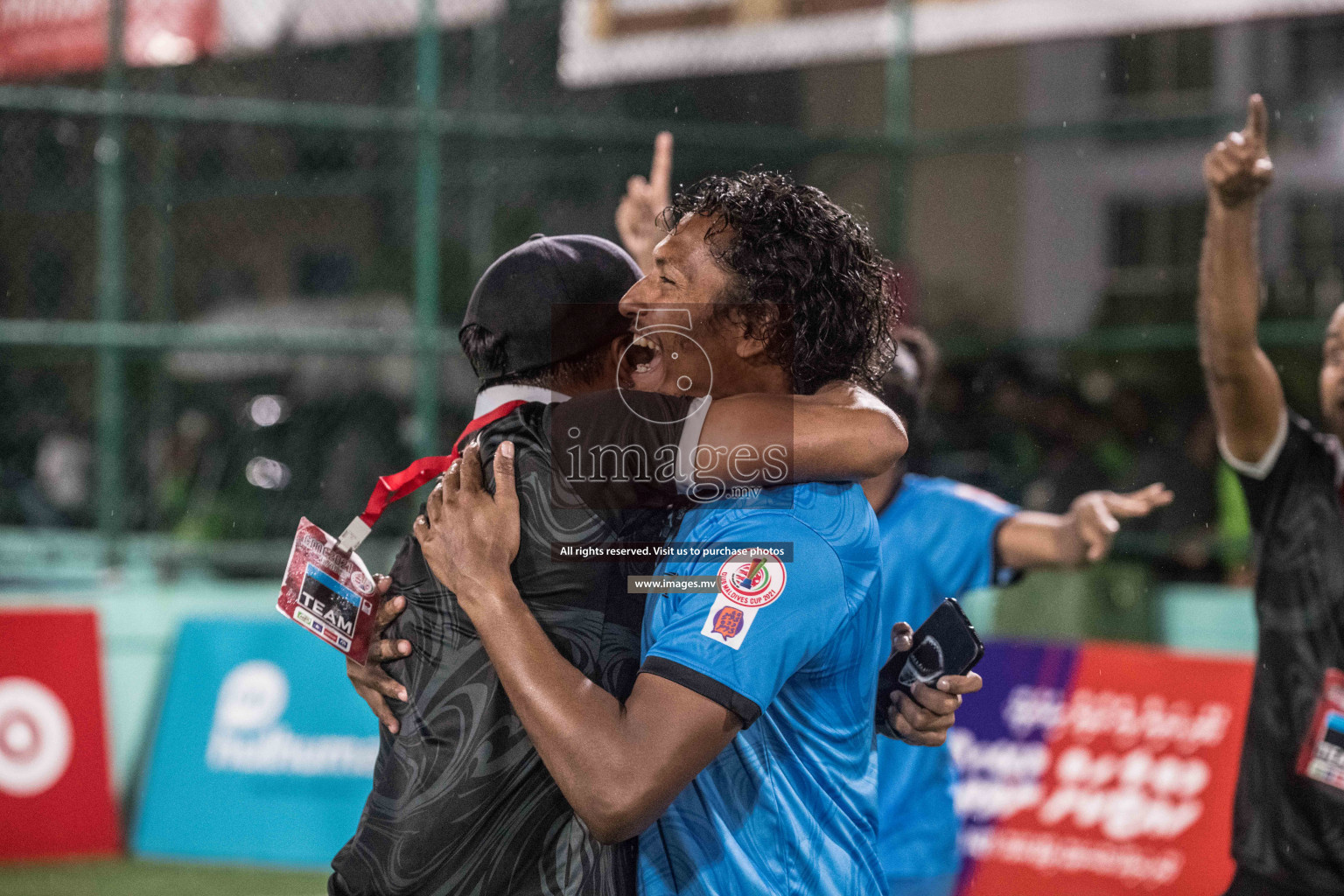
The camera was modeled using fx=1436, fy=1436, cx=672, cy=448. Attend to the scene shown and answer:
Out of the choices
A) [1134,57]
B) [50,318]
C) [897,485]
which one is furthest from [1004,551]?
[50,318]

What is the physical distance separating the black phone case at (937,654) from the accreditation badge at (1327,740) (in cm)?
144

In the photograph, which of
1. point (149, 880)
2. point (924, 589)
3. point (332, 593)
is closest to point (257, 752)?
point (149, 880)

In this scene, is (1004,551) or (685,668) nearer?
(685,668)

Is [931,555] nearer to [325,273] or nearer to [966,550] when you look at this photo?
[966,550]

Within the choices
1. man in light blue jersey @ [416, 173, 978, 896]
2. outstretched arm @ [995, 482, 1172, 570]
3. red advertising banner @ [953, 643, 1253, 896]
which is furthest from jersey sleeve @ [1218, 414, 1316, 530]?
red advertising banner @ [953, 643, 1253, 896]

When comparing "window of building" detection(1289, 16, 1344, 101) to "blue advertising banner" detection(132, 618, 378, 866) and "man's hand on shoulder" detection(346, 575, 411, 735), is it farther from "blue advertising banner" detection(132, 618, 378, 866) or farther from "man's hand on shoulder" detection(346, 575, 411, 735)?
"man's hand on shoulder" detection(346, 575, 411, 735)

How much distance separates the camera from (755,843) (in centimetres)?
198

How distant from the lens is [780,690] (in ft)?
6.33

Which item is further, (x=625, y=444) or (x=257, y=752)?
(x=257, y=752)

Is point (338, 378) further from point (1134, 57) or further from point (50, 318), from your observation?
point (1134, 57)

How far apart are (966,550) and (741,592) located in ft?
5.54

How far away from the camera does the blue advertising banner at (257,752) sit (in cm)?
590

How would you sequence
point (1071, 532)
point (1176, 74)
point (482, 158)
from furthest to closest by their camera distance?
point (1176, 74), point (482, 158), point (1071, 532)

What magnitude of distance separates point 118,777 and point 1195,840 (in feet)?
14.3
